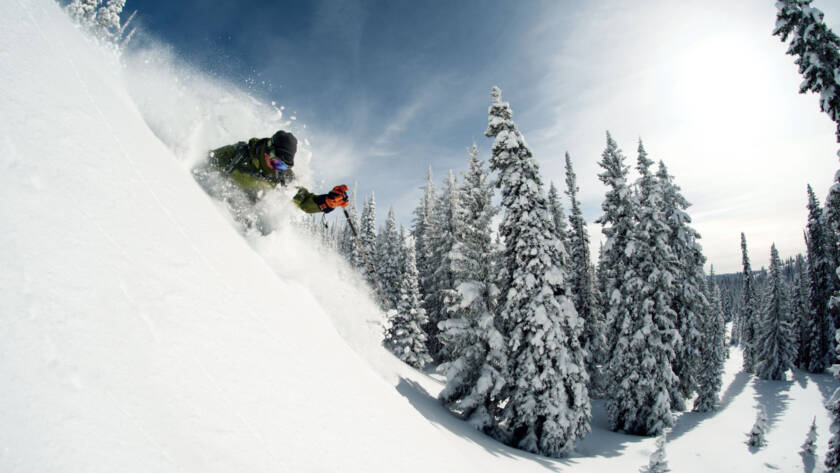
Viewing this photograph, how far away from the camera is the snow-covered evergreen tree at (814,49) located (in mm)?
9508

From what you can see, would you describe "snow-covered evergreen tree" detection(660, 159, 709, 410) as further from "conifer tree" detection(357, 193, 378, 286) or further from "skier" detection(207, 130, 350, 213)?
"conifer tree" detection(357, 193, 378, 286)

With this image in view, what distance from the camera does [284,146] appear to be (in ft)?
23.4

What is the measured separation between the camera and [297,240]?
393 inches

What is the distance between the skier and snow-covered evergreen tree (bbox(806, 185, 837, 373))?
180ft

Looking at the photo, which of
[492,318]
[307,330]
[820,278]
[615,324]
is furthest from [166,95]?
[820,278]

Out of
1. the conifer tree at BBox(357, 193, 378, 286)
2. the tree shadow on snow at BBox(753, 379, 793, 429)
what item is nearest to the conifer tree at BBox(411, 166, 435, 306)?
the conifer tree at BBox(357, 193, 378, 286)

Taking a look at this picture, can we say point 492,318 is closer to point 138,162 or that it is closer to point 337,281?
point 337,281

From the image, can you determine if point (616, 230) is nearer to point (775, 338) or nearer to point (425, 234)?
point (425, 234)

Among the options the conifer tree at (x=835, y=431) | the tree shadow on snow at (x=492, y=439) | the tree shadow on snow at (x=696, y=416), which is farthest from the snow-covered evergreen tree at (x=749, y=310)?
the conifer tree at (x=835, y=431)

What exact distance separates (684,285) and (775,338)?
27420mm

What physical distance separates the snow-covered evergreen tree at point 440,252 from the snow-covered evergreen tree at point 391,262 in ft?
12.6

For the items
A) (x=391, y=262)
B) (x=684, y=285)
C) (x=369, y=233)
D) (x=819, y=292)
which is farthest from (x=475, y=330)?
(x=819, y=292)

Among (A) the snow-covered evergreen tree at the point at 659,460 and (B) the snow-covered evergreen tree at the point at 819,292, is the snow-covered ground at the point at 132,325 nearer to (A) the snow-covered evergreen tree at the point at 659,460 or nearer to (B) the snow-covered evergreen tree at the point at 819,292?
(A) the snow-covered evergreen tree at the point at 659,460

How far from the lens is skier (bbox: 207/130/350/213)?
7.22m
